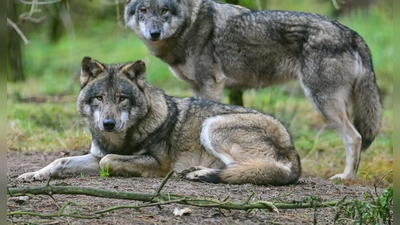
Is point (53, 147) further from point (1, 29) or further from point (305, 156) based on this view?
point (1, 29)

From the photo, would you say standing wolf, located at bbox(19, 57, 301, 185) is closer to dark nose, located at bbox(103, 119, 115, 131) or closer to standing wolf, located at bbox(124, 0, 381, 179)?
dark nose, located at bbox(103, 119, 115, 131)

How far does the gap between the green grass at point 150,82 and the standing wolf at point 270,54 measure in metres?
0.82

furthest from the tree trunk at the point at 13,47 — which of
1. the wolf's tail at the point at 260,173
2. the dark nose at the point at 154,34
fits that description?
the wolf's tail at the point at 260,173

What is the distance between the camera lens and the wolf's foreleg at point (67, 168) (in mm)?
5387

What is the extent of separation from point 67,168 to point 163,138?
0.96 meters

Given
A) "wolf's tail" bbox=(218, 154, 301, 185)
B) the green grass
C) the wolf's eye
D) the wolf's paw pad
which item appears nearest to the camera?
"wolf's tail" bbox=(218, 154, 301, 185)

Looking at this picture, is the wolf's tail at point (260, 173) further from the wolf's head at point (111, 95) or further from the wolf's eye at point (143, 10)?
the wolf's eye at point (143, 10)

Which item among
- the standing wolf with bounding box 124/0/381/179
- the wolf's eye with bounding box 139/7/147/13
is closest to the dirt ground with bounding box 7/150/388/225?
the standing wolf with bounding box 124/0/381/179

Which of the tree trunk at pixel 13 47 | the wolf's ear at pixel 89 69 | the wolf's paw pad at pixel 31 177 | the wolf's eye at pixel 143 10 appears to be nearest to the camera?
the wolf's paw pad at pixel 31 177

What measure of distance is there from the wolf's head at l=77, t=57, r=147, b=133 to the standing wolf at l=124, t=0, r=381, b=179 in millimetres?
1924

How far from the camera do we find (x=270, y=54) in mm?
7660

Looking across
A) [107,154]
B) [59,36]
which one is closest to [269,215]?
[107,154]

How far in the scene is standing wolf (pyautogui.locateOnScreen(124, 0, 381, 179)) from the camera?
7.38m

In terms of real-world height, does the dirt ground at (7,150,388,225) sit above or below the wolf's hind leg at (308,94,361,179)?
above
